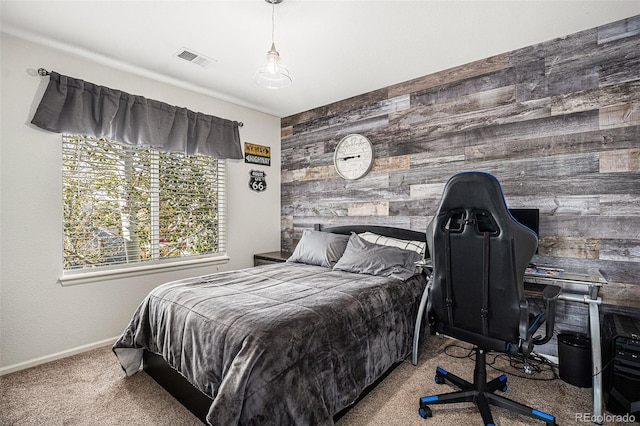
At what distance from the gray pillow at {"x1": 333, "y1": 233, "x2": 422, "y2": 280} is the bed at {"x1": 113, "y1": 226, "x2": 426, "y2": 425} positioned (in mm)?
10

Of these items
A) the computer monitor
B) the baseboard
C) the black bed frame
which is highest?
the computer monitor

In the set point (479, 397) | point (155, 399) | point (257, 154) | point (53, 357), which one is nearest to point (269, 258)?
point (257, 154)

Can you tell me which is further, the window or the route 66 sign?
the route 66 sign

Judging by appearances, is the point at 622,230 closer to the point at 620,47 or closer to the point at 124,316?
the point at 620,47

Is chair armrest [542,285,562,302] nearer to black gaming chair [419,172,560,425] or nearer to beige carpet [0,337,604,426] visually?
black gaming chair [419,172,560,425]

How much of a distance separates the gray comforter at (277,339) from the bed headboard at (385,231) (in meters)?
0.77

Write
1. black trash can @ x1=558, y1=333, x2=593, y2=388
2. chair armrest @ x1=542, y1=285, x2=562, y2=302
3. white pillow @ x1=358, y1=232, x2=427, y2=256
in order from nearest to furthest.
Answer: chair armrest @ x1=542, y1=285, x2=562, y2=302 → black trash can @ x1=558, y1=333, x2=593, y2=388 → white pillow @ x1=358, y1=232, x2=427, y2=256

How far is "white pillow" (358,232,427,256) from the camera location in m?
3.00

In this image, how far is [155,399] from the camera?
2018mm

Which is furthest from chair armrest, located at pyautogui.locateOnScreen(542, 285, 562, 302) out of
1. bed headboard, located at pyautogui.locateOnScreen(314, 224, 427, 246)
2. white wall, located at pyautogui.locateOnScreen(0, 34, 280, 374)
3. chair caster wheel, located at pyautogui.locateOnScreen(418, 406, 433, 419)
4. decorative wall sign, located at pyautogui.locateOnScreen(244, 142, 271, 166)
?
decorative wall sign, located at pyautogui.locateOnScreen(244, 142, 271, 166)

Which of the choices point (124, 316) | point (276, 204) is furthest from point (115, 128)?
point (276, 204)

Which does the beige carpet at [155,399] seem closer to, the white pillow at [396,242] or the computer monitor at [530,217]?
the white pillow at [396,242]

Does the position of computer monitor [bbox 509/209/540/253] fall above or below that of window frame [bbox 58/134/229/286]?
above

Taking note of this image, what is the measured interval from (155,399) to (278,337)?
1.15 meters
